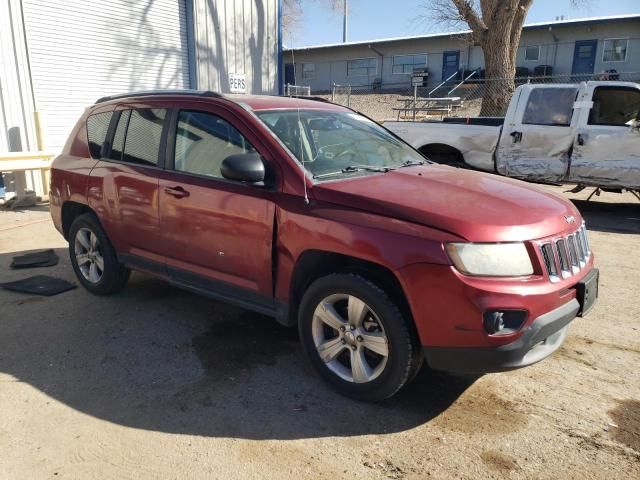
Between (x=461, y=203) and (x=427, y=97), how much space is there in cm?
2867

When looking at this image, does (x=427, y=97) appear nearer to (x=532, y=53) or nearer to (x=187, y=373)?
(x=532, y=53)

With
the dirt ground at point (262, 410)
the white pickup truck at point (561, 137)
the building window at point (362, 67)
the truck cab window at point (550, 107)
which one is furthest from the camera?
the building window at point (362, 67)

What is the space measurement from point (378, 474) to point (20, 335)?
10.1 ft

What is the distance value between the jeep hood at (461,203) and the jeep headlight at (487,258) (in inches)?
1.6

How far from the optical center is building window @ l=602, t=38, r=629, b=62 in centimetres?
2920

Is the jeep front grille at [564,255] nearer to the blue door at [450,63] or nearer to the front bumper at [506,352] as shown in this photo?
the front bumper at [506,352]

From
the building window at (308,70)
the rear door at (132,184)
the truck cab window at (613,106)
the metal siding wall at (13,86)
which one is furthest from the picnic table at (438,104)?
the rear door at (132,184)

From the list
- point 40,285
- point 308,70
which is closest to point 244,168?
point 40,285

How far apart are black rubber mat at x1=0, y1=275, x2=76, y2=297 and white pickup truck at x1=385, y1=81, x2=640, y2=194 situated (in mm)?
6501

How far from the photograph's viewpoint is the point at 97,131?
488 centimetres

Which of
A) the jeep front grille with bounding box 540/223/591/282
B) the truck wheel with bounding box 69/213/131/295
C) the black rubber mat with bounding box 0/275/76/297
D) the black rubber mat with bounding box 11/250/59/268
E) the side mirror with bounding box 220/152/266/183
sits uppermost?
the side mirror with bounding box 220/152/266/183

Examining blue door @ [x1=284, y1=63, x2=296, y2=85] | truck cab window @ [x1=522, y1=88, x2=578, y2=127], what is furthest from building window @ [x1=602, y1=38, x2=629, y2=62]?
truck cab window @ [x1=522, y1=88, x2=578, y2=127]

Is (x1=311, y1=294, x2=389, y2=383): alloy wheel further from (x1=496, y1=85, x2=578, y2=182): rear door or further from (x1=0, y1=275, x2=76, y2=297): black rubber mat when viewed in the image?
(x1=496, y1=85, x2=578, y2=182): rear door

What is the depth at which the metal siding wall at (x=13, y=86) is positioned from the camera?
9227 millimetres
